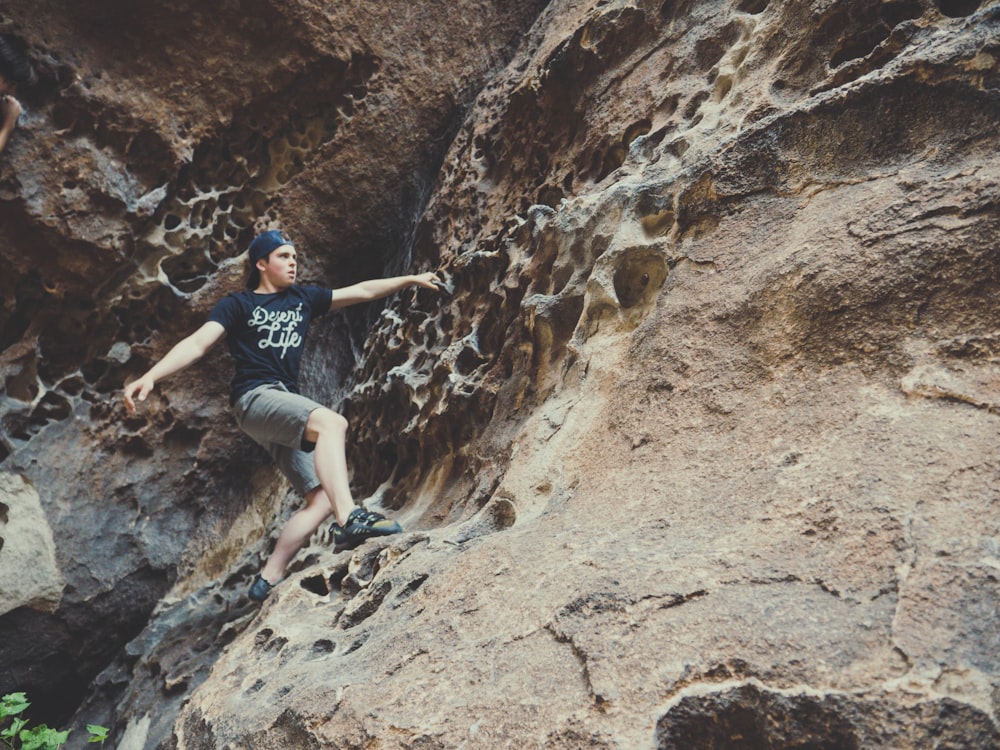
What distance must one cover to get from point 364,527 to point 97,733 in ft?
5.21

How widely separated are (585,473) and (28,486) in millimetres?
3055

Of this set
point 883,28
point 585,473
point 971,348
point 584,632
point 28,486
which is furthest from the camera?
point 28,486

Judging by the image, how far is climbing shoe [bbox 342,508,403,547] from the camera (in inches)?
104

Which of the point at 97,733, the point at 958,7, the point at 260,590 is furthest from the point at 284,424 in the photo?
the point at 958,7

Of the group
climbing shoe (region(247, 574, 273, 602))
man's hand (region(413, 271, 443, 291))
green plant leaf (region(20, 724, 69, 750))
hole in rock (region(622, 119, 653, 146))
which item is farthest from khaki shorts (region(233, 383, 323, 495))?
hole in rock (region(622, 119, 653, 146))

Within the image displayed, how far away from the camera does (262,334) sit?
10.6 feet

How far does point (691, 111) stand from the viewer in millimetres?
2846

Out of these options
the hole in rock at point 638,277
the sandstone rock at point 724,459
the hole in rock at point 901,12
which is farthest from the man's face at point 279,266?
the hole in rock at point 901,12

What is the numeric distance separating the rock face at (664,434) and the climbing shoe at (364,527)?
0.25 feet

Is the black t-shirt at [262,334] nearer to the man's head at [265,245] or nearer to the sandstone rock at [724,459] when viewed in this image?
the man's head at [265,245]

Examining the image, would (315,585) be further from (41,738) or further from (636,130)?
(636,130)

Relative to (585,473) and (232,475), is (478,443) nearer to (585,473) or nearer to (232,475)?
(585,473)

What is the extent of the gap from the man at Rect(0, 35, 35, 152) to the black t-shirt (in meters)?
1.50

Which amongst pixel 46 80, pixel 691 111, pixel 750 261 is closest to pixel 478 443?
pixel 750 261
